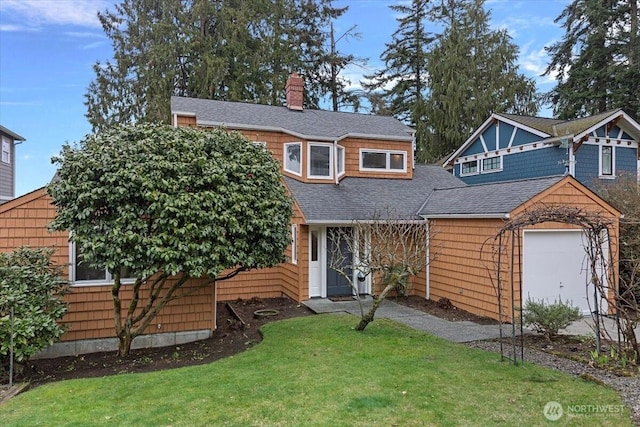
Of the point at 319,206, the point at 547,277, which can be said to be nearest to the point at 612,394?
the point at 547,277

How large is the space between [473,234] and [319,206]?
15.1ft

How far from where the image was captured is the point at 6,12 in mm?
15320

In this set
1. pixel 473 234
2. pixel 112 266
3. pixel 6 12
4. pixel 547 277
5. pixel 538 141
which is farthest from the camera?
pixel 538 141

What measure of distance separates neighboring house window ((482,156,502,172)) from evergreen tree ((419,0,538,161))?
5473mm

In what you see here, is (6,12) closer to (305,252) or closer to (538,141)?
(305,252)

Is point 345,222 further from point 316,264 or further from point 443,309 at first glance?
point 443,309

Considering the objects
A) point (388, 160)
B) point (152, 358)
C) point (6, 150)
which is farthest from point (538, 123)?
point (6, 150)

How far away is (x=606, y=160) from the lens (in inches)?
720

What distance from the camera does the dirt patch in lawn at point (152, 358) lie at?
701 cm

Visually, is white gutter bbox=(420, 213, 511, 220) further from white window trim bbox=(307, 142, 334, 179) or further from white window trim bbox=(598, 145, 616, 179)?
white window trim bbox=(598, 145, 616, 179)

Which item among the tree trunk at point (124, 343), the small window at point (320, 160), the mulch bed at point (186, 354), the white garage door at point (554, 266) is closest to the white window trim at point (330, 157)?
the small window at point (320, 160)

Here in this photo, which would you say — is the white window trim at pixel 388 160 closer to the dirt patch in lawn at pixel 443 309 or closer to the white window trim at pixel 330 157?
the white window trim at pixel 330 157

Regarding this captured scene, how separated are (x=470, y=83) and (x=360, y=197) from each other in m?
17.0

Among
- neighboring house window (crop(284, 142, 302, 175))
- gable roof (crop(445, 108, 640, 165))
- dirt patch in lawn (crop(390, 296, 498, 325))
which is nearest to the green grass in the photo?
dirt patch in lawn (crop(390, 296, 498, 325))
